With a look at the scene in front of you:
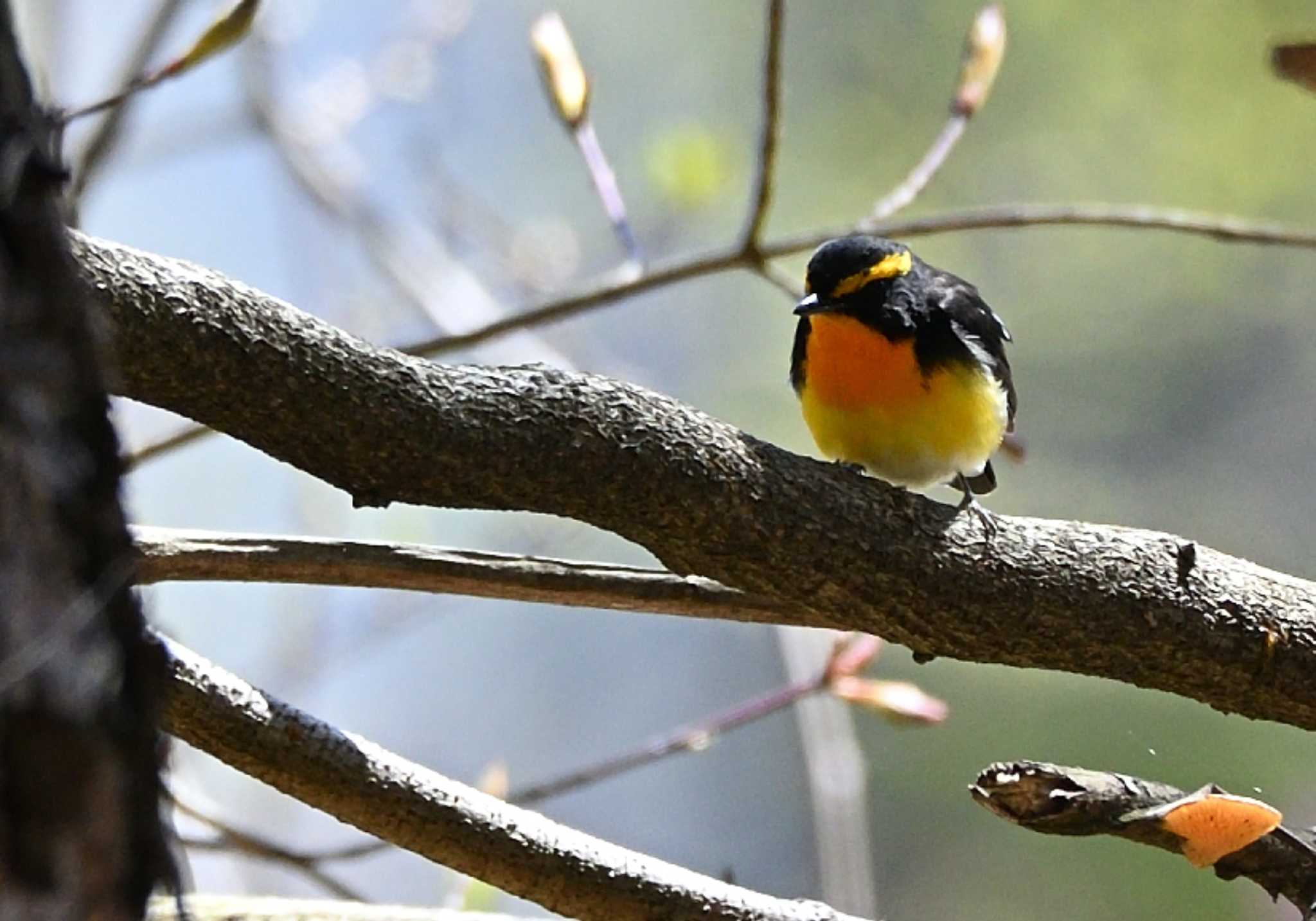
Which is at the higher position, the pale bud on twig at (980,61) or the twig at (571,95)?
the pale bud on twig at (980,61)

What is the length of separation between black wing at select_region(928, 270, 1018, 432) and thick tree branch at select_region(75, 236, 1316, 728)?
89 cm

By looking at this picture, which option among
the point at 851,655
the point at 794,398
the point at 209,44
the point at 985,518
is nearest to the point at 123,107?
the point at 209,44

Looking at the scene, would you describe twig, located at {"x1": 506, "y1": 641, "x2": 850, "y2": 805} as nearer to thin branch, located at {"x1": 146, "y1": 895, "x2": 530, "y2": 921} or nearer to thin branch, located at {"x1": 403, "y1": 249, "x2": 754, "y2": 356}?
thin branch, located at {"x1": 146, "y1": 895, "x2": 530, "y2": 921}

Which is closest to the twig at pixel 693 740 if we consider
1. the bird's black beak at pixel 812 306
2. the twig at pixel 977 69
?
the bird's black beak at pixel 812 306

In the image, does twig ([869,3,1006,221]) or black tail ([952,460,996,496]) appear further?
black tail ([952,460,996,496])

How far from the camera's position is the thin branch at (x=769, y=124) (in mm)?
2049

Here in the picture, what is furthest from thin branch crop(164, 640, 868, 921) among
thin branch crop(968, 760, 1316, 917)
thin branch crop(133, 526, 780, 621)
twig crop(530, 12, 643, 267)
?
twig crop(530, 12, 643, 267)

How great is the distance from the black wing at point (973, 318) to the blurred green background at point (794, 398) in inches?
93.3

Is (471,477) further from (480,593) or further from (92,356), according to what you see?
(92,356)

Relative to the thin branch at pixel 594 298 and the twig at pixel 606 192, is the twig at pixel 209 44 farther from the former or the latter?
the twig at pixel 606 192

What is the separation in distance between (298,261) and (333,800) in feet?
12.5

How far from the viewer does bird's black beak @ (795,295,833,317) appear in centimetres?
244

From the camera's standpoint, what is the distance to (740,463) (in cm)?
150

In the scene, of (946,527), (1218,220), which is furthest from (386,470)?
(1218,220)
